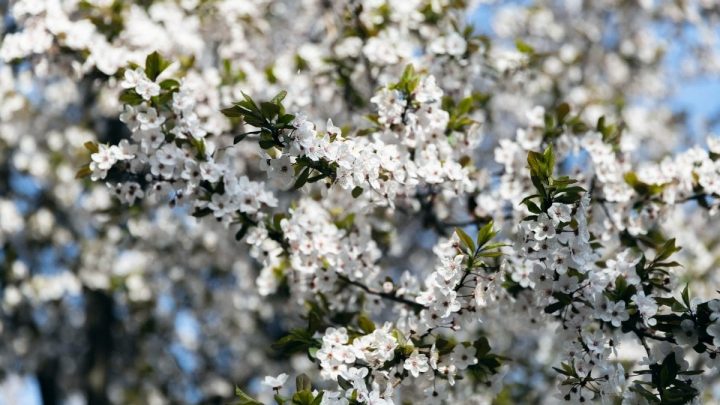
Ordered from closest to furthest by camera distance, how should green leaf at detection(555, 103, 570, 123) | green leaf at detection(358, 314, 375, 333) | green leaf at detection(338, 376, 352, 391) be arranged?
green leaf at detection(338, 376, 352, 391) < green leaf at detection(358, 314, 375, 333) < green leaf at detection(555, 103, 570, 123)

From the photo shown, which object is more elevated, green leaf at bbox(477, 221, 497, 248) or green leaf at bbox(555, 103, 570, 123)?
green leaf at bbox(555, 103, 570, 123)

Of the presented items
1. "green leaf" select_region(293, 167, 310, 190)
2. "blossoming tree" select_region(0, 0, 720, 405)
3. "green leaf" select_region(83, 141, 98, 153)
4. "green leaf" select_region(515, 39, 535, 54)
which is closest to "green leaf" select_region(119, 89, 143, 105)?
"blossoming tree" select_region(0, 0, 720, 405)

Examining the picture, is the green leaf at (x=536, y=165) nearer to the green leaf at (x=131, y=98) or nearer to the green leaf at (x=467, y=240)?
the green leaf at (x=467, y=240)


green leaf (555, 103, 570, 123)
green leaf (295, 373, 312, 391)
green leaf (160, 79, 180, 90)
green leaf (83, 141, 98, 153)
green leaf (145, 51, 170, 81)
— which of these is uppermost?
green leaf (555, 103, 570, 123)

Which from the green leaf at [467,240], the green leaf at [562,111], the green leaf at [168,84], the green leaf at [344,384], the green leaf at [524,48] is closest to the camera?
the green leaf at [344,384]

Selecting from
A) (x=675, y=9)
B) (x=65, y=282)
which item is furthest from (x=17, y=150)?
(x=675, y=9)

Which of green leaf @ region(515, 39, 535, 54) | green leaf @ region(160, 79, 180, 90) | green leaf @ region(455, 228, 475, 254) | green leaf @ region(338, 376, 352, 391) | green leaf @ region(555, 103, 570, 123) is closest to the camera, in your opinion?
green leaf @ region(338, 376, 352, 391)

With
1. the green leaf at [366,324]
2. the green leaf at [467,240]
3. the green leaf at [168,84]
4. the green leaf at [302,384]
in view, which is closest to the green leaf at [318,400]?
the green leaf at [302,384]

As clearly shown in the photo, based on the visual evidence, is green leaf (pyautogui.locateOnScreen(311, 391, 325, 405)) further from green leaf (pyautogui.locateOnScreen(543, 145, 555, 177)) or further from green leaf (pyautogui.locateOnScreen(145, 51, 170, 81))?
green leaf (pyautogui.locateOnScreen(145, 51, 170, 81))

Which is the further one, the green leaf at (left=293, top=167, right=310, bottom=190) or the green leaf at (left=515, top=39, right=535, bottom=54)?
the green leaf at (left=515, top=39, right=535, bottom=54)
